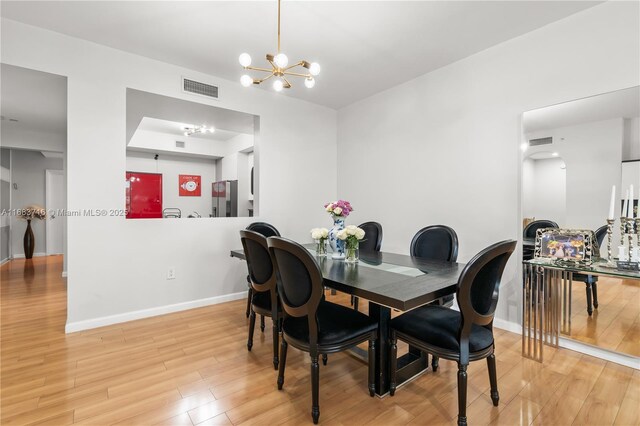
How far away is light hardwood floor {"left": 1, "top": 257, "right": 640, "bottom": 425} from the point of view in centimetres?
175

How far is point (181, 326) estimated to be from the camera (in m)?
3.09

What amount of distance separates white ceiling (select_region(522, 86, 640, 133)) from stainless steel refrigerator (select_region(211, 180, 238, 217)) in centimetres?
521

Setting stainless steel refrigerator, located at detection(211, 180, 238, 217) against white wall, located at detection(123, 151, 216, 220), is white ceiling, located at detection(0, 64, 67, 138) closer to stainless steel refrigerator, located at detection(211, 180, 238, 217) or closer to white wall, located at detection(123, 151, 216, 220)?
white wall, located at detection(123, 151, 216, 220)

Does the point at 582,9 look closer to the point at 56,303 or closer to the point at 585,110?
the point at 585,110

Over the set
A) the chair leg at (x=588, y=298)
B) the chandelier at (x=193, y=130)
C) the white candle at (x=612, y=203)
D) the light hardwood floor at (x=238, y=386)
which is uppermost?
the chandelier at (x=193, y=130)

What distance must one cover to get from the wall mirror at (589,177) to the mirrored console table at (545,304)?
0.20ft

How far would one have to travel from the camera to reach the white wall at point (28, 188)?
23.0 feet

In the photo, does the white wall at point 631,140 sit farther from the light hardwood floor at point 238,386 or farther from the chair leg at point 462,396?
the chair leg at point 462,396

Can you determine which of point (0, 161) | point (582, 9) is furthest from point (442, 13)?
point (0, 161)

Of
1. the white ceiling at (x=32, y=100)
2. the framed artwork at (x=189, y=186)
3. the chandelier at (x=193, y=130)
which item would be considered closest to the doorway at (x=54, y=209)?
the white ceiling at (x=32, y=100)

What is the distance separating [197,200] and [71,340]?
4.98 m

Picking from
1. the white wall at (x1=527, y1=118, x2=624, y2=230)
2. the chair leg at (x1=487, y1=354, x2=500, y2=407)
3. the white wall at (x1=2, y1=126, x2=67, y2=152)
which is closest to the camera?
the chair leg at (x1=487, y1=354, x2=500, y2=407)

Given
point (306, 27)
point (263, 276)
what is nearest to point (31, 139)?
point (306, 27)


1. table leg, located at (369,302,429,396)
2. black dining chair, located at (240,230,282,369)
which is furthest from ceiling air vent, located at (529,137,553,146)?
black dining chair, located at (240,230,282,369)
